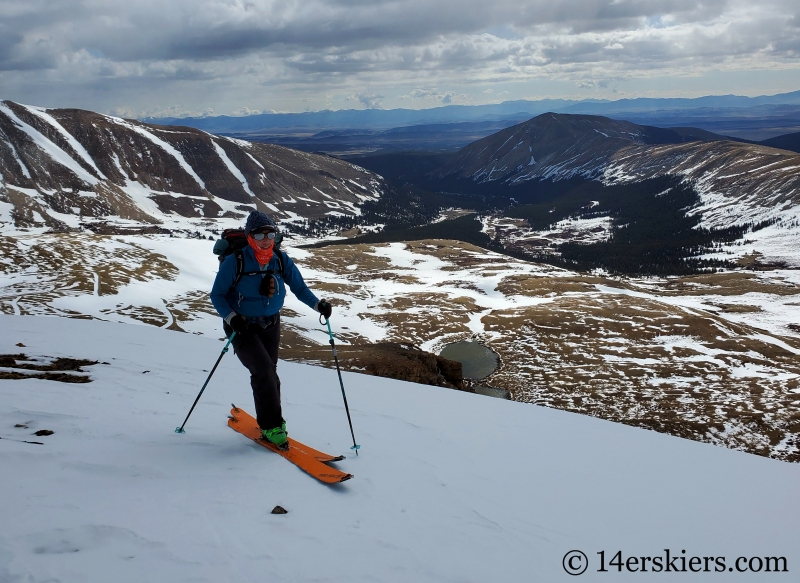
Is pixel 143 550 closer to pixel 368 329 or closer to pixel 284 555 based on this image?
pixel 284 555

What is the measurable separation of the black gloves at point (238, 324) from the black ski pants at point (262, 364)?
0.46 feet

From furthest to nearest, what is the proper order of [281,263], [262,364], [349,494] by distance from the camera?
[281,263], [262,364], [349,494]

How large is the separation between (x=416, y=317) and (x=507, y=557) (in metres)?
88.1

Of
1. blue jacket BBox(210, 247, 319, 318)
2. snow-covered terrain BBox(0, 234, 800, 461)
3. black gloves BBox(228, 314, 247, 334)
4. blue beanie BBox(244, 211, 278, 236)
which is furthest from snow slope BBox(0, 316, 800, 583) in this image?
snow-covered terrain BBox(0, 234, 800, 461)

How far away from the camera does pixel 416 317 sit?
95.1 m

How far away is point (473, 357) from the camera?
259ft

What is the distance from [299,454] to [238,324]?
2.71 metres

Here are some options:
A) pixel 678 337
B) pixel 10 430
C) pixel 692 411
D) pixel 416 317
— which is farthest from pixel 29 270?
pixel 678 337

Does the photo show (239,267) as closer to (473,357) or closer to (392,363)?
(392,363)

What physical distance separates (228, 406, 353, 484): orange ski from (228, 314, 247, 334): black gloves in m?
2.34

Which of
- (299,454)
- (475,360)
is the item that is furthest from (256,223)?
(475,360)

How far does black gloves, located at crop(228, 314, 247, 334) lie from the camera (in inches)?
369

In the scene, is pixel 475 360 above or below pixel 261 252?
below

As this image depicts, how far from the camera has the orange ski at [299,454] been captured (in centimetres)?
870
